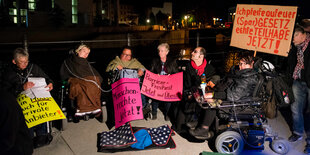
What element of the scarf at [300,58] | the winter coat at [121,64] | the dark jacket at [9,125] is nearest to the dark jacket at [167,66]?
the winter coat at [121,64]

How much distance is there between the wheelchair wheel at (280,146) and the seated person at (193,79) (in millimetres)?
1328

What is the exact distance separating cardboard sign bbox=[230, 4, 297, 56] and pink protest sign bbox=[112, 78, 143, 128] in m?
2.42

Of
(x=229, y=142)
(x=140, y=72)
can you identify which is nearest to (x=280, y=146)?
(x=229, y=142)

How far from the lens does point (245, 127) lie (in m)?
3.72

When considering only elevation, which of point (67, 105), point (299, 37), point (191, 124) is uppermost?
point (299, 37)

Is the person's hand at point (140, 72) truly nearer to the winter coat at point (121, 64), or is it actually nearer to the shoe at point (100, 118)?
the winter coat at point (121, 64)

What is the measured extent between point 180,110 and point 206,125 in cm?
79

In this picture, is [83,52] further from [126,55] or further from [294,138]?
[294,138]

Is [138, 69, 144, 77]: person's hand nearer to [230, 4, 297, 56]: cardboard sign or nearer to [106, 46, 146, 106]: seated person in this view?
[106, 46, 146, 106]: seated person

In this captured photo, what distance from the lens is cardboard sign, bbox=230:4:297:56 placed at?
4266 millimetres

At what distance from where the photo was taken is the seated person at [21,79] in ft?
12.8

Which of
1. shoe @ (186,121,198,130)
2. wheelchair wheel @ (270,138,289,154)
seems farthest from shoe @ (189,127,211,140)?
wheelchair wheel @ (270,138,289,154)

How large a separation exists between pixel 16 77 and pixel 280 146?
4.39 m

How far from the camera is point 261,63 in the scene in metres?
3.81
